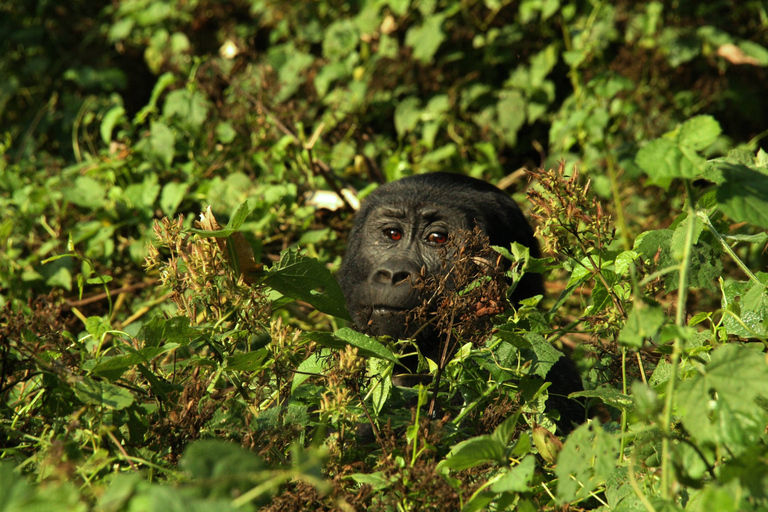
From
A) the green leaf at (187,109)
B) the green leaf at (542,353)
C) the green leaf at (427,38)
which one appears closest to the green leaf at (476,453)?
the green leaf at (542,353)

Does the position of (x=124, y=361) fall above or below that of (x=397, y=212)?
above

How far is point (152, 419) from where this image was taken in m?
1.95

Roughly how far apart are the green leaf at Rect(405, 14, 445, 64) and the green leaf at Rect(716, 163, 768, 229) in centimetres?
436

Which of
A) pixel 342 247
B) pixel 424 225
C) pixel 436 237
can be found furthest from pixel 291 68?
pixel 436 237

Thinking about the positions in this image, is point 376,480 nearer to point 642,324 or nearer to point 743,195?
point 642,324

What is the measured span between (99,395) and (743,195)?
1.62m

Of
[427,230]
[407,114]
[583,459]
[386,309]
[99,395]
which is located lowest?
[386,309]

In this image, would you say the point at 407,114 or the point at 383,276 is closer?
the point at 383,276

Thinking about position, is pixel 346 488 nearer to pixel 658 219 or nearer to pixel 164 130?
pixel 164 130

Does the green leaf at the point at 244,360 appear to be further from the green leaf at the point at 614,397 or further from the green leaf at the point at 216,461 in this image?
the green leaf at the point at 614,397

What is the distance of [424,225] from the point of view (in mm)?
3748

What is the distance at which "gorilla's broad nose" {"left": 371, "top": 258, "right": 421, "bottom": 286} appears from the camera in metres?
3.21

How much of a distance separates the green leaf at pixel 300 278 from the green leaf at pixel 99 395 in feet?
1.68

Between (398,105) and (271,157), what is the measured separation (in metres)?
1.44
